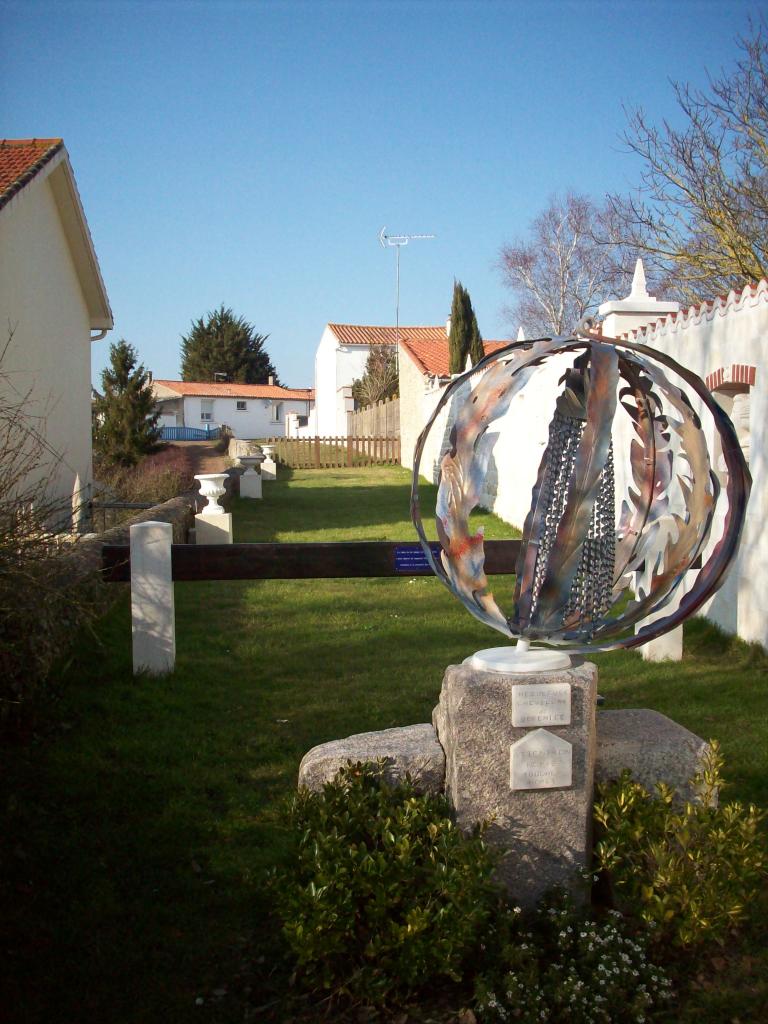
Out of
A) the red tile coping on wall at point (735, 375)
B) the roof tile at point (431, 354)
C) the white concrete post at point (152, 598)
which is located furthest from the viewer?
the roof tile at point (431, 354)

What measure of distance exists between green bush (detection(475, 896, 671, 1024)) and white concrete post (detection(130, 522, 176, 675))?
3764 millimetres

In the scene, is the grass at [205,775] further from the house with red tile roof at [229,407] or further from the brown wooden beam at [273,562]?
the house with red tile roof at [229,407]

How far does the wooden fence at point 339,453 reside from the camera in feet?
113

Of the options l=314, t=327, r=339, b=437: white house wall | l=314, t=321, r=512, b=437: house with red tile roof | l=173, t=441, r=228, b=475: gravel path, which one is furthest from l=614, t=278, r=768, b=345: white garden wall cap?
l=314, t=327, r=339, b=437: white house wall

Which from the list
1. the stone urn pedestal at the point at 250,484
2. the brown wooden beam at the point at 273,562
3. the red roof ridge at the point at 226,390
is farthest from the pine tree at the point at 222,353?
the brown wooden beam at the point at 273,562

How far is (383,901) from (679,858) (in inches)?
45.9

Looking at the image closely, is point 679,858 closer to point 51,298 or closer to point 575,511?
point 575,511

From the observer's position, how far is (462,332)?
116 feet

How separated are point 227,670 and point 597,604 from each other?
3.97 metres

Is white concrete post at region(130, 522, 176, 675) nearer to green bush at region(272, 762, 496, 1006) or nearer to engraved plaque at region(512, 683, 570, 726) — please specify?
green bush at region(272, 762, 496, 1006)

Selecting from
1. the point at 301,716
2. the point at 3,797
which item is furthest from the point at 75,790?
the point at 301,716

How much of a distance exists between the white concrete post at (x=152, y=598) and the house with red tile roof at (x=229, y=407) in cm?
5770

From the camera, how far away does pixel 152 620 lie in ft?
21.6

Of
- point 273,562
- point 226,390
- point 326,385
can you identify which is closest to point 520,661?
point 273,562
